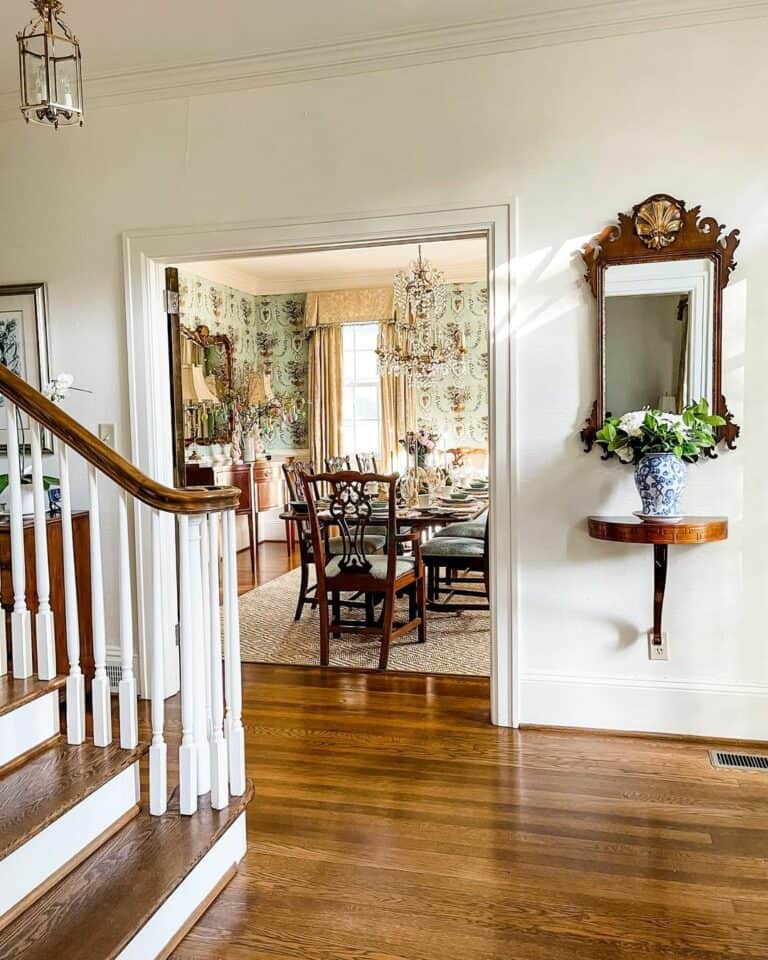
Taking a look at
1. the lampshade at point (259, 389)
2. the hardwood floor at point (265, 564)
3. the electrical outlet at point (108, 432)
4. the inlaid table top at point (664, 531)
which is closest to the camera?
the inlaid table top at point (664, 531)

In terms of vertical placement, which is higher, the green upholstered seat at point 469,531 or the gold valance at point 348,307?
the gold valance at point 348,307

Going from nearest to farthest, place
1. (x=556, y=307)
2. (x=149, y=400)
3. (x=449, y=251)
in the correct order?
(x=556, y=307), (x=149, y=400), (x=449, y=251)

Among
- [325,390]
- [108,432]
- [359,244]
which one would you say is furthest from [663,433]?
[325,390]

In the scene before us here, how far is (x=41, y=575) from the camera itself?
7.15 feet

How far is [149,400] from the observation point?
367cm

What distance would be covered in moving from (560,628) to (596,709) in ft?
1.21

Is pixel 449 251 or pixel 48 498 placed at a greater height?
pixel 449 251

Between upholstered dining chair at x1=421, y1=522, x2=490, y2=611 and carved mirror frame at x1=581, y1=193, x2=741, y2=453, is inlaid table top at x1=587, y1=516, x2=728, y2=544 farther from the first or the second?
upholstered dining chair at x1=421, y1=522, x2=490, y2=611

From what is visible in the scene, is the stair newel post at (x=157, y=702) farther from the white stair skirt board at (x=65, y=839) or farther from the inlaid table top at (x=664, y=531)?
the inlaid table top at (x=664, y=531)

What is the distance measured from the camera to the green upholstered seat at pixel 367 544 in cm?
460

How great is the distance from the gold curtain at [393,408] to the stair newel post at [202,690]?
6.07 metres

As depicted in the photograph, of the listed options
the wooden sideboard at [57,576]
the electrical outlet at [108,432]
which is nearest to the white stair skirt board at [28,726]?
the wooden sideboard at [57,576]

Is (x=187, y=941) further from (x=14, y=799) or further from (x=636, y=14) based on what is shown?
(x=636, y=14)

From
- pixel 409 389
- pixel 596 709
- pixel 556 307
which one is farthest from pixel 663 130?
pixel 409 389
